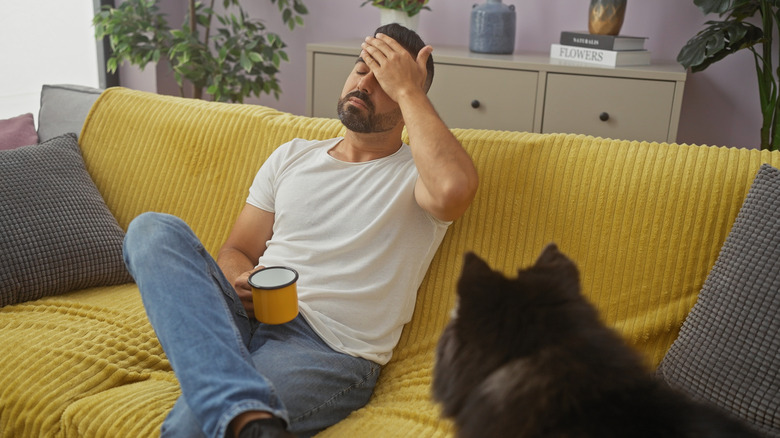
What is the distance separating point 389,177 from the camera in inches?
61.4

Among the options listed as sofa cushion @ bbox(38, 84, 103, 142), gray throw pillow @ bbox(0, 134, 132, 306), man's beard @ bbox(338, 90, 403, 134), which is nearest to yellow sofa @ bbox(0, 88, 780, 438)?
gray throw pillow @ bbox(0, 134, 132, 306)

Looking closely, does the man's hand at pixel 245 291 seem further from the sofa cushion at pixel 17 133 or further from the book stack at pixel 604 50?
the book stack at pixel 604 50

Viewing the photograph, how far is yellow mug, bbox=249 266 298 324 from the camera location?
4.07ft

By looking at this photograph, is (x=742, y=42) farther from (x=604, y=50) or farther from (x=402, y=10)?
(x=402, y=10)

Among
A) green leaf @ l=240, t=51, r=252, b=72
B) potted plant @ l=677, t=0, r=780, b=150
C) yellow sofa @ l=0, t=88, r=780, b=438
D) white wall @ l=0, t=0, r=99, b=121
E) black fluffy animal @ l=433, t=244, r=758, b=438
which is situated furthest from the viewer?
white wall @ l=0, t=0, r=99, b=121

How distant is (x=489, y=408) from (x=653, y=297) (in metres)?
0.88

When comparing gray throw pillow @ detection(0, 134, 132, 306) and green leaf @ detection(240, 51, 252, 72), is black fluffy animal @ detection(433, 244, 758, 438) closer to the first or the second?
gray throw pillow @ detection(0, 134, 132, 306)

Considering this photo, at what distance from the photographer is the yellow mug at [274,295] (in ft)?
4.07

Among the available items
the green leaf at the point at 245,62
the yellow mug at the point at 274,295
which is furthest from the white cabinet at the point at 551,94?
the yellow mug at the point at 274,295

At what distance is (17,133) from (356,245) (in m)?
1.26

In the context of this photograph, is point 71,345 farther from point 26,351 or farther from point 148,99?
point 148,99

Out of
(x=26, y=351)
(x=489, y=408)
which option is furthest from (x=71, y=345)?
(x=489, y=408)

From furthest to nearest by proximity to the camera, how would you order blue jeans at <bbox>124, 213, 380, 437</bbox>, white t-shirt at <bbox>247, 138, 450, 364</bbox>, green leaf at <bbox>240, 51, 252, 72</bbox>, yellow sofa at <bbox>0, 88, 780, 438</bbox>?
green leaf at <bbox>240, 51, 252, 72</bbox> → white t-shirt at <bbox>247, 138, 450, 364</bbox> → yellow sofa at <bbox>0, 88, 780, 438</bbox> → blue jeans at <bbox>124, 213, 380, 437</bbox>

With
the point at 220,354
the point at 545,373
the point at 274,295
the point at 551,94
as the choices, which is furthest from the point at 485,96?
the point at 545,373
